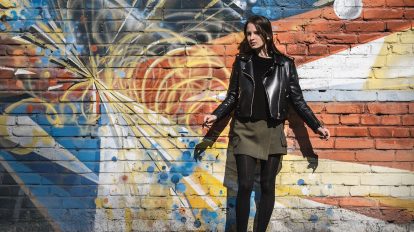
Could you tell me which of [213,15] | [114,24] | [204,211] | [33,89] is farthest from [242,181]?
[33,89]

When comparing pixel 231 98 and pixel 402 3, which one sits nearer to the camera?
pixel 231 98

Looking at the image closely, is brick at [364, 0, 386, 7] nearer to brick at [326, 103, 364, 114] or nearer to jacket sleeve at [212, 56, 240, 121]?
brick at [326, 103, 364, 114]

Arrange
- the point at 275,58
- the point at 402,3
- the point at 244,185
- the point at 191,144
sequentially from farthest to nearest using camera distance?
the point at 191,144 → the point at 402,3 → the point at 275,58 → the point at 244,185

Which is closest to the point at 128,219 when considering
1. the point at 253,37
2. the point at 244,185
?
the point at 244,185

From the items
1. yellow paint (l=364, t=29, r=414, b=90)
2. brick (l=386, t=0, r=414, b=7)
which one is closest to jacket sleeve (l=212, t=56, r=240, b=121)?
yellow paint (l=364, t=29, r=414, b=90)

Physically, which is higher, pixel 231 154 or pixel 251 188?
pixel 231 154

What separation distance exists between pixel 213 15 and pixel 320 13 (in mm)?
899

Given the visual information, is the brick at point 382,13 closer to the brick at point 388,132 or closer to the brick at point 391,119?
the brick at point 391,119

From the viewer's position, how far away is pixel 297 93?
3.67 metres

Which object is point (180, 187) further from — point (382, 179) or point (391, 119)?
point (391, 119)

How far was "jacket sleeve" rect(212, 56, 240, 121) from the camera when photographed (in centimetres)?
369

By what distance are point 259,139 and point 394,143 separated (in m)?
1.24

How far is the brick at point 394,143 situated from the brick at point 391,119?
0.15 meters

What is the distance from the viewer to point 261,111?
355cm
